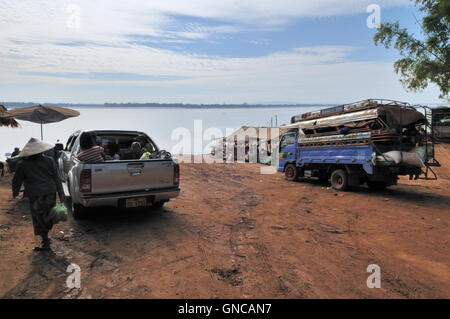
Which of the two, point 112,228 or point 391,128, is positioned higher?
point 391,128

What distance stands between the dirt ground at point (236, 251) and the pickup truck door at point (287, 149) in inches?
186

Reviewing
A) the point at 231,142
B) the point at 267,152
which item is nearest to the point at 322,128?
the point at 267,152

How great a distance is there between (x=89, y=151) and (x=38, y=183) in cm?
133

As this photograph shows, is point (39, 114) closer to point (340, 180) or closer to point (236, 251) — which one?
point (236, 251)

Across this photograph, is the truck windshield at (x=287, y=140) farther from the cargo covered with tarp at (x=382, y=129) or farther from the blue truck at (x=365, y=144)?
the cargo covered with tarp at (x=382, y=129)

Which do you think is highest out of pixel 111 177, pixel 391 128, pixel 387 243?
pixel 391 128

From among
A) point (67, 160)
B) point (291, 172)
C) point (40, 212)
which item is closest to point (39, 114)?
point (67, 160)

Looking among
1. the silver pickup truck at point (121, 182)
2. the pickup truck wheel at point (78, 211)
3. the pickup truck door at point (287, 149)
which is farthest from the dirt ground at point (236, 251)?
the pickup truck door at point (287, 149)

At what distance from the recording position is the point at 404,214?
7461mm

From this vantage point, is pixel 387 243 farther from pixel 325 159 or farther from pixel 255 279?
pixel 325 159

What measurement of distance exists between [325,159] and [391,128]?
2.77 meters

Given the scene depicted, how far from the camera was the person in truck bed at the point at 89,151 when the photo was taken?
18.4ft

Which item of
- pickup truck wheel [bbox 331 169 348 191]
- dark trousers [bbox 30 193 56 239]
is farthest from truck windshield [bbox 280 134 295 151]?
dark trousers [bbox 30 193 56 239]
